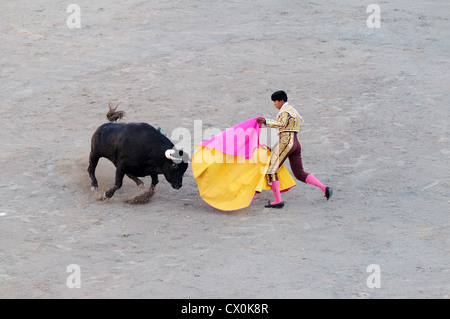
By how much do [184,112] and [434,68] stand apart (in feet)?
14.9

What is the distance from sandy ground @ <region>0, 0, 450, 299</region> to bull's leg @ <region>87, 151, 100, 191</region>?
22 centimetres

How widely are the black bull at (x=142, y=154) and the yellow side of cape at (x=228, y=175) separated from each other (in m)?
0.23

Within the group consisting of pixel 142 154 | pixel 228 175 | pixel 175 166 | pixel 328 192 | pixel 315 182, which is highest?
pixel 142 154

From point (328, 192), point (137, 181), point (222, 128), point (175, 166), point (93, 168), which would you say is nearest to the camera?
point (175, 166)

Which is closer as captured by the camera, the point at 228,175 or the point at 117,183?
the point at 228,175

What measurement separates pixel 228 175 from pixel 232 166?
0.11 m

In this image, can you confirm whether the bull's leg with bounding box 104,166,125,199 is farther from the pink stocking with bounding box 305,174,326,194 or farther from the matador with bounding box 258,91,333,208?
the pink stocking with bounding box 305,174,326,194

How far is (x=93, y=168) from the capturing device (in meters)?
8.73

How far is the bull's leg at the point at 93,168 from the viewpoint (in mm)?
8625

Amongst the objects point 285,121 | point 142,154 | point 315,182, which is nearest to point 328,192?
point 315,182

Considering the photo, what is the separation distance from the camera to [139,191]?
879 centimetres

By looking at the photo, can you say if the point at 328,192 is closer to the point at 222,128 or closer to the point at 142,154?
the point at 142,154
